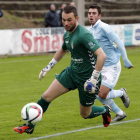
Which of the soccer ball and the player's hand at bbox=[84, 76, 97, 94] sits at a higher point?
the player's hand at bbox=[84, 76, 97, 94]

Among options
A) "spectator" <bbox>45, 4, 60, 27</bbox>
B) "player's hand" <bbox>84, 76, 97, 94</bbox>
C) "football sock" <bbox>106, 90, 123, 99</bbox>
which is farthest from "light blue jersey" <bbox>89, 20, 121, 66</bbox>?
"spectator" <bbox>45, 4, 60, 27</bbox>

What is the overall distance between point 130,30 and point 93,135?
16.0 metres

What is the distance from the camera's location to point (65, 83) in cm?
605

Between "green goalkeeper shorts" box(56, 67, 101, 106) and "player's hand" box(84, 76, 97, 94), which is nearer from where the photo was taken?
"player's hand" box(84, 76, 97, 94)

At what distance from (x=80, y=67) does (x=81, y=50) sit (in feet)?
0.90

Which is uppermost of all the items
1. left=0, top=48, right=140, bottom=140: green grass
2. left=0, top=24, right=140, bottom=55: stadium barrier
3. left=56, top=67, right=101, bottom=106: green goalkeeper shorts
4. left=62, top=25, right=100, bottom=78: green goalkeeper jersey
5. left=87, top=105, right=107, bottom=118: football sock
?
left=62, top=25, right=100, bottom=78: green goalkeeper jersey

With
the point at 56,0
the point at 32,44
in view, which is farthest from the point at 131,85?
the point at 56,0

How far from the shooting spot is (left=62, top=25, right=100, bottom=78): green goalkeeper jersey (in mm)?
5609

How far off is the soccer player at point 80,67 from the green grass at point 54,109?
1.73 feet

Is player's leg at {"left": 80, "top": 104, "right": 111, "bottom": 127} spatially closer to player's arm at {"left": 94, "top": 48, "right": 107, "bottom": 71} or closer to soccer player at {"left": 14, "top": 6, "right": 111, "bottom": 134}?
soccer player at {"left": 14, "top": 6, "right": 111, "bottom": 134}

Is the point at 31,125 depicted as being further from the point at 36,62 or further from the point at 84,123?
the point at 36,62

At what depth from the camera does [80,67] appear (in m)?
5.93

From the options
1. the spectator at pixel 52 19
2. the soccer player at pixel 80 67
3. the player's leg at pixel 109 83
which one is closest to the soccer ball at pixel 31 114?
the soccer player at pixel 80 67

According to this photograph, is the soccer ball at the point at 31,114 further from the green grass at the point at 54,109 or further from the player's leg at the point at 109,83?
the player's leg at the point at 109,83
